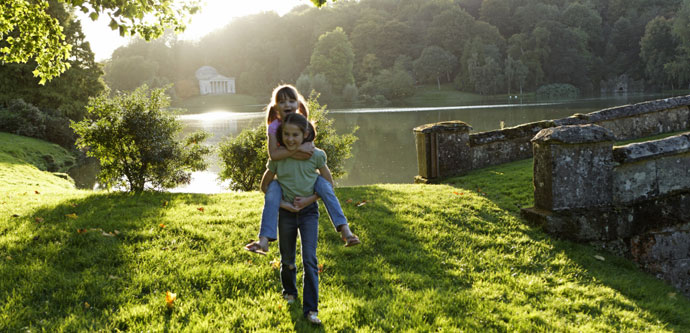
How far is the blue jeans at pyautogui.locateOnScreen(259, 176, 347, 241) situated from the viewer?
3.29 metres

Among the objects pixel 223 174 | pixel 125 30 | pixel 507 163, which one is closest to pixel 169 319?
pixel 125 30

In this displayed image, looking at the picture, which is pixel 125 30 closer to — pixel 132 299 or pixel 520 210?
pixel 132 299

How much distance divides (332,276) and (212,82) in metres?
111

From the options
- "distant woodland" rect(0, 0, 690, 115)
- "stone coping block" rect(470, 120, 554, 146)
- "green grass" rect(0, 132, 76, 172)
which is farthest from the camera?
"distant woodland" rect(0, 0, 690, 115)

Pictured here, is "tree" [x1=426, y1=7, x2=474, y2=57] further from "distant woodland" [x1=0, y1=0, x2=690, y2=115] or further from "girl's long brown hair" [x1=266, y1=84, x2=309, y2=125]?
"girl's long brown hair" [x1=266, y1=84, x2=309, y2=125]

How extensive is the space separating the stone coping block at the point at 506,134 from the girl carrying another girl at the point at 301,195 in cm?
767

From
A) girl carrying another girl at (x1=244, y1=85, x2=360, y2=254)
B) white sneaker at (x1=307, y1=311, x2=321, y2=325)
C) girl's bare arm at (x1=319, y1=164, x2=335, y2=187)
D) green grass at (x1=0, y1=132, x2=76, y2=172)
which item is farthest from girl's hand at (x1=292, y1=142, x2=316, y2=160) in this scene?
green grass at (x1=0, y1=132, x2=76, y2=172)

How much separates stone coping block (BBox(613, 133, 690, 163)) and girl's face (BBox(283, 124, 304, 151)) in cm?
523

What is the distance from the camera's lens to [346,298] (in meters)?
4.14

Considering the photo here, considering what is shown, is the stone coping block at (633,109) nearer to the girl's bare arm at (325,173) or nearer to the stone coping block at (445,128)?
the stone coping block at (445,128)

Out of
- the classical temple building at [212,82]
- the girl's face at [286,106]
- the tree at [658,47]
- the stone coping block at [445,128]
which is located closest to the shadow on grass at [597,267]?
the stone coping block at [445,128]

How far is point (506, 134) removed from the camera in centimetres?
1062

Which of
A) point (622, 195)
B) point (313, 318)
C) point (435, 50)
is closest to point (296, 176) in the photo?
point (313, 318)

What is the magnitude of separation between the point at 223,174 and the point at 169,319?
11.9 metres
